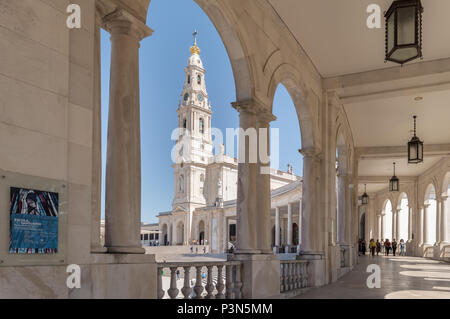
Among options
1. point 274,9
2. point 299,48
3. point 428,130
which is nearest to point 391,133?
point 428,130

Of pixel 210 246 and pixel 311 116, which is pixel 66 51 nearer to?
pixel 311 116

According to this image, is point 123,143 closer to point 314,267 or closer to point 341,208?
point 314,267

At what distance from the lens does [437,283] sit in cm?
1577

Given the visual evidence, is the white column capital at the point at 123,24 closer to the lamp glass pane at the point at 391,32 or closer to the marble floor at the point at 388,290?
the lamp glass pane at the point at 391,32

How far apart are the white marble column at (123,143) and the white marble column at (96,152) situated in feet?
0.64

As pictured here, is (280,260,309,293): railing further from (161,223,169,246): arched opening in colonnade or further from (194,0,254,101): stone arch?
(161,223,169,246): arched opening in colonnade

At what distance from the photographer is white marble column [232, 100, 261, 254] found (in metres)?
10.4

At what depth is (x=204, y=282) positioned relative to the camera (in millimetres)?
9594

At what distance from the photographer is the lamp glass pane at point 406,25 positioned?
8.30m

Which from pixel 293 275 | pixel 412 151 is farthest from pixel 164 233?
pixel 293 275

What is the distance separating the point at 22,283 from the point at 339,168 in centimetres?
2040

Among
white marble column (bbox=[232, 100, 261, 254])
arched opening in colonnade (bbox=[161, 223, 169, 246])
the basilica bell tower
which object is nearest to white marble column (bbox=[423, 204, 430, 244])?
white marble column (bbox=[232, 100, 261, 254])

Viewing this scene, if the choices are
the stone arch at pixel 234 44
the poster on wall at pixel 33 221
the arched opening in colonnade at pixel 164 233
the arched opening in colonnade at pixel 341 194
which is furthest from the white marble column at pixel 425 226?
the arched opening in colonnade at pixel 164 233

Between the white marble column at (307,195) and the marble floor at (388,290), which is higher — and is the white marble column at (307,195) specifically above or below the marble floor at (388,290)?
above
